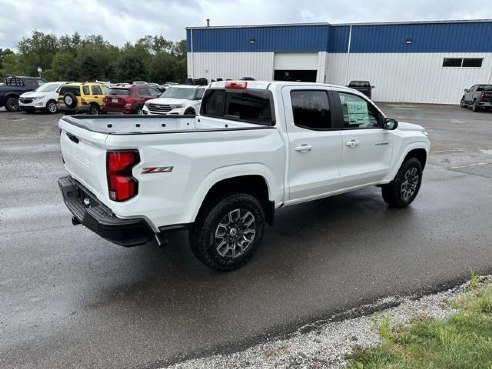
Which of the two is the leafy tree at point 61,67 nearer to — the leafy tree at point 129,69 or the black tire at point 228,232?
the leafy tree at point 129,69

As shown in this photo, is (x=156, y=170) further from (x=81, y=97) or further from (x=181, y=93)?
(x=81, y=97)

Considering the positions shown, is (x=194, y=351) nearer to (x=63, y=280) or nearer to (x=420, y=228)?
(x=63, y=280)

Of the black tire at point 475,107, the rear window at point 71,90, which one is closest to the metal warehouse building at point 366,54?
the black tire at point 475,107

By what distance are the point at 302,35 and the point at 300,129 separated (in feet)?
108

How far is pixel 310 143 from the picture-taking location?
4.24m

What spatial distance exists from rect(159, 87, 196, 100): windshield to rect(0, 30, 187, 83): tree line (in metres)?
52.5

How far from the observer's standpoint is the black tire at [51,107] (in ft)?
64.7

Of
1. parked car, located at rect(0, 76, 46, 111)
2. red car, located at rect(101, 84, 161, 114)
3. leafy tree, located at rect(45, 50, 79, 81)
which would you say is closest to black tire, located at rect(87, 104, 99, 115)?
red car, located at rect(101, 84, 161, 114)

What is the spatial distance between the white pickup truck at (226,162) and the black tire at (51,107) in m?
17.6

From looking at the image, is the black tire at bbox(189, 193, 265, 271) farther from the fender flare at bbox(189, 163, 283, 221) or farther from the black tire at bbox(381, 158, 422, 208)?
the black tire at bbox(381, 158, 422, 208)

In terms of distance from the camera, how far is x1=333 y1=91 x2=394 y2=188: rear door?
15.6 ft

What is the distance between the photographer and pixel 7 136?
1284 centimetres

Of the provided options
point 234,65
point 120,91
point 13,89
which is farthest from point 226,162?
point 234,65

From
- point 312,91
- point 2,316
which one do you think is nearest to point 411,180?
point 312,91
